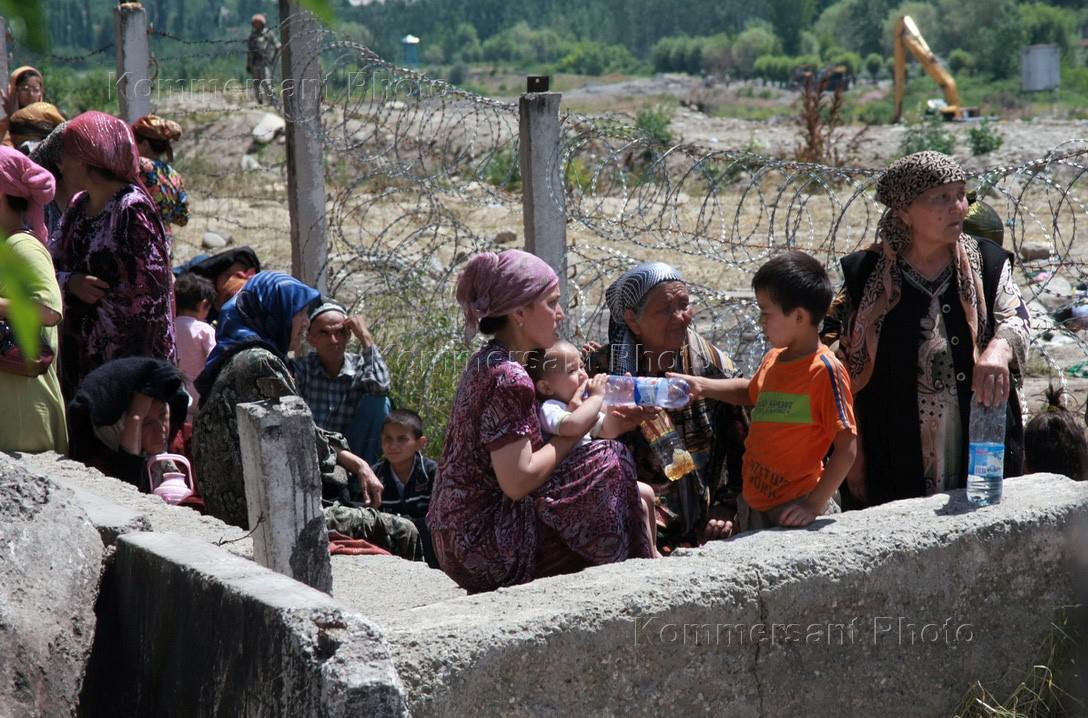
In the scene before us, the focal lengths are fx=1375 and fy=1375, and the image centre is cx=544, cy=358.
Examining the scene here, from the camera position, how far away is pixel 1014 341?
3.99m

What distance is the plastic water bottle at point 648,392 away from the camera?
12.6ft

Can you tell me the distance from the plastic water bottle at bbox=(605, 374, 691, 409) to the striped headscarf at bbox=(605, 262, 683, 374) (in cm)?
35

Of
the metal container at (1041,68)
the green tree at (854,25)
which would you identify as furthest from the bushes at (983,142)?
the green tree at (854,25)

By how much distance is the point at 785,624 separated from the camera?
3289mm

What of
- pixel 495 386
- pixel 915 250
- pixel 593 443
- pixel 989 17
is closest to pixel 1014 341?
pixel 915 250

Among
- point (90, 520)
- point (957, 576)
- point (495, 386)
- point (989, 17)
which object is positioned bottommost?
point (957, 576)

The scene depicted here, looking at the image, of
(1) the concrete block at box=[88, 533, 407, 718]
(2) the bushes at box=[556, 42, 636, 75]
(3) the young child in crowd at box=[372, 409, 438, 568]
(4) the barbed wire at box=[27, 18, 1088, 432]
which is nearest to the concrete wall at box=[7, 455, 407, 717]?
(1) the concrete block at box=[88, 533, 407, 718]

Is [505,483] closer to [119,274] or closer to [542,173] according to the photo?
[542,173]

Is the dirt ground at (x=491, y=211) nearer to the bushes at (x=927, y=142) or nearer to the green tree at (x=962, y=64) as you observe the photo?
the bushes at (x=927, y=142)

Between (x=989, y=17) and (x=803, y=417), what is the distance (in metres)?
83.8

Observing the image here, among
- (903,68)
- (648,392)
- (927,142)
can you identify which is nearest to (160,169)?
(648,392)

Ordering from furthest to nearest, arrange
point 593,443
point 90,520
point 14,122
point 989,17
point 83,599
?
point 989,17 → point 14,122 → point 593,443 → point 90,520 → point 83,599

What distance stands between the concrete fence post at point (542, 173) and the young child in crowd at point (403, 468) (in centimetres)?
86

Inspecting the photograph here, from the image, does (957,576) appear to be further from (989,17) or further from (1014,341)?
(989,17)
